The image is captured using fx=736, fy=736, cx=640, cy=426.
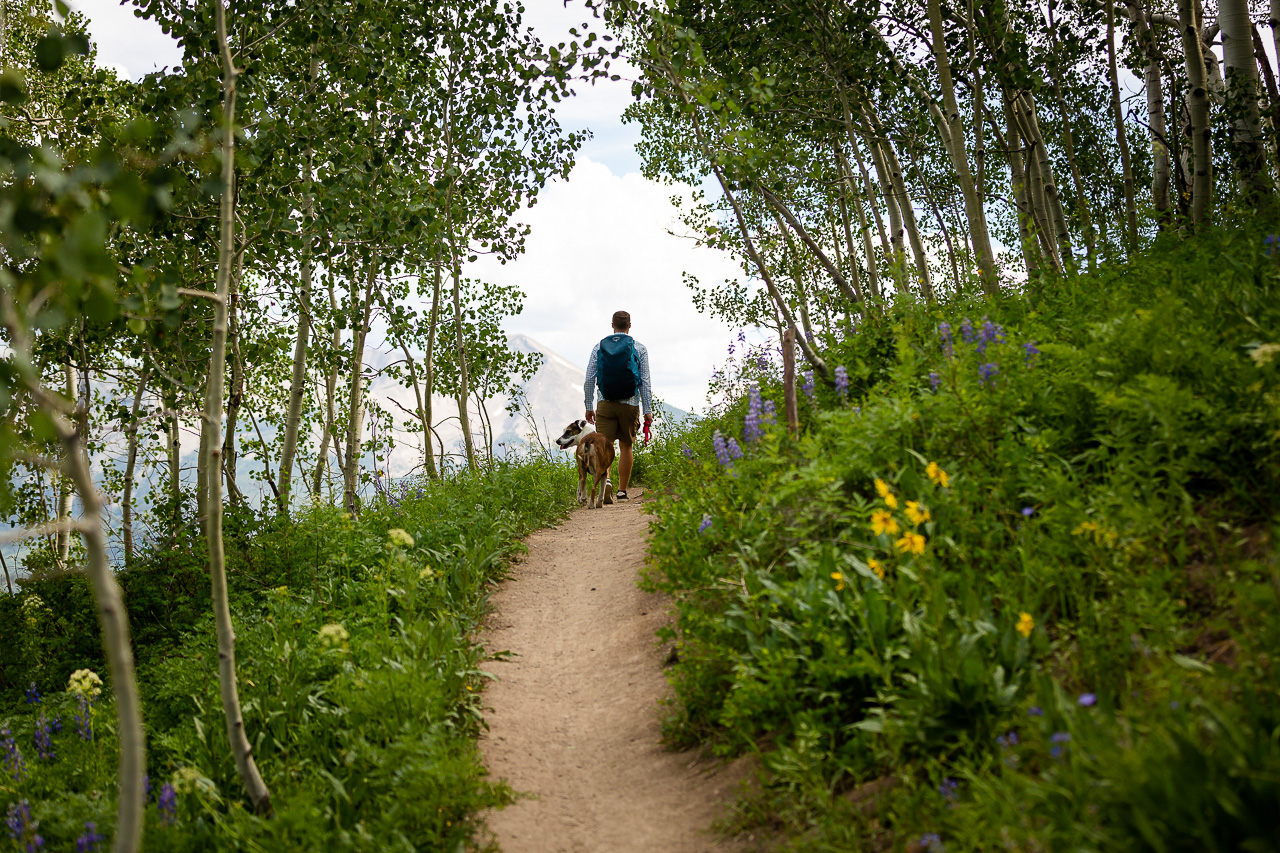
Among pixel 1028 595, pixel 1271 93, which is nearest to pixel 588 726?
pixel 1028 595

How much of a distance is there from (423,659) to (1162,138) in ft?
28.2

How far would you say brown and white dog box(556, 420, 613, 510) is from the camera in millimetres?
10297

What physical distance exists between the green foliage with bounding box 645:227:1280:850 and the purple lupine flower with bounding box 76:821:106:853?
2801mm

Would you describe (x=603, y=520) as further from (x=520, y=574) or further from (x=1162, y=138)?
(x=1162, y=138)

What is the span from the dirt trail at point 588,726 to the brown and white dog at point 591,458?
2988mm

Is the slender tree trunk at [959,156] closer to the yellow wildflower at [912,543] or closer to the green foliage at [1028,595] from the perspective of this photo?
the green foliage at [1028,595]

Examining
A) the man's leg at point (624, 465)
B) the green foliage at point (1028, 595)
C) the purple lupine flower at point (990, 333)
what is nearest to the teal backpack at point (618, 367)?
the man's leg at point (624, 465)

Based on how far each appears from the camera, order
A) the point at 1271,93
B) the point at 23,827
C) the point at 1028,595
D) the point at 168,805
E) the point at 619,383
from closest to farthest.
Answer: the point at 1028,595 → the point at 168,805 → the point at 23,827 → the point at 1271,93 → the point at 619,383

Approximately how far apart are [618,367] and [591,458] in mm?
1773

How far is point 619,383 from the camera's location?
9609 millimetres

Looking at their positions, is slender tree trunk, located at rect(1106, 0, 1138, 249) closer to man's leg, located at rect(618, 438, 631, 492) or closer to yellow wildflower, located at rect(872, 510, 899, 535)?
yellow wildflower, located at rect(872, 510, 899, 535)

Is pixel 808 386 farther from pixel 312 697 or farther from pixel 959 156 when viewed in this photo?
pixel 312 697

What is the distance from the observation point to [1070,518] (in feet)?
11.0

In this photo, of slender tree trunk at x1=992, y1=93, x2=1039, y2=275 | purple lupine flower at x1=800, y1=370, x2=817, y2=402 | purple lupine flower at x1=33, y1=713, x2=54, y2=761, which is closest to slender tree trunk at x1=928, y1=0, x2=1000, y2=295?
slender tree trunk at x1=992, y1=93, x2=1039, y2=275
